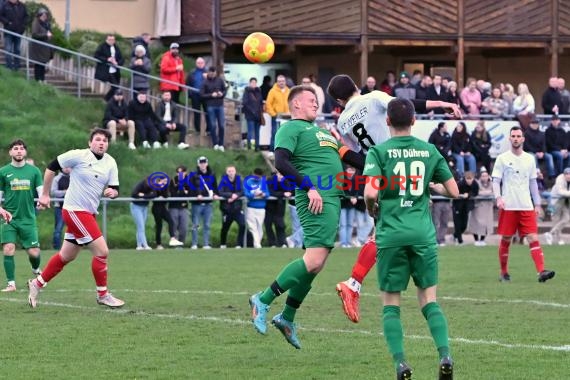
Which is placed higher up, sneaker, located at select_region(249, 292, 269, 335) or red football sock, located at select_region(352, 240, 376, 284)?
red football sock, located at select_region(352, 240, 376, 284)

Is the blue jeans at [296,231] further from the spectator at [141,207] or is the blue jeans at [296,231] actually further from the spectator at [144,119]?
the spectator at [144,119]

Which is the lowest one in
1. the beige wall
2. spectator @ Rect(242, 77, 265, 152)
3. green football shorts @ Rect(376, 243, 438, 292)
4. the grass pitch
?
the grass pitch

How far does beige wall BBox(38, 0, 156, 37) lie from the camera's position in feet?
127

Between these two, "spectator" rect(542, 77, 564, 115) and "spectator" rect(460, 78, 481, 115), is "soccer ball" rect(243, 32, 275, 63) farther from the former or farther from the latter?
"spectator" rect(542, 77, 564, 115)

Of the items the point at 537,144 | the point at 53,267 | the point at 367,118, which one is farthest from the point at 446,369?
the point at 537,144

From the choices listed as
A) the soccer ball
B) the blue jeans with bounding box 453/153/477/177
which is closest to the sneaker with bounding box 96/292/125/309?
the soccer ball

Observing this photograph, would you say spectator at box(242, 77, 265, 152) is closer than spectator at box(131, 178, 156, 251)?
No

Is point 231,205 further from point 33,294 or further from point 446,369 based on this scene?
point 446,369

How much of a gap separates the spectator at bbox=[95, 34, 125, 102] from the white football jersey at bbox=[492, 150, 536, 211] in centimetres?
1561

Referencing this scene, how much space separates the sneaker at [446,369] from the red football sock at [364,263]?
10.4 feet

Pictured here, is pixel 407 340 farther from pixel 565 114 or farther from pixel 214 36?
pixel 214 36

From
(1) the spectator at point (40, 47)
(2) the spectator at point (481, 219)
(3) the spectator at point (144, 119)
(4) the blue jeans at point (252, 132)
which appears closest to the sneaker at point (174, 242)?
(3) the spectator at point (144, 119)

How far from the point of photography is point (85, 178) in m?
13.7

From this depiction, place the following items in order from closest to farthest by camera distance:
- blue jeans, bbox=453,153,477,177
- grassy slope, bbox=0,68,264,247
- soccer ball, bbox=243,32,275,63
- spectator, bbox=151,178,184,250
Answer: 1. soccer ball, bbox=243,32,275,63
2. spectator, bbox=151,178,184,250
3. grassy slope, bbox=0,68,264,247
4. blue jeans, bbox=453,153,477,177
